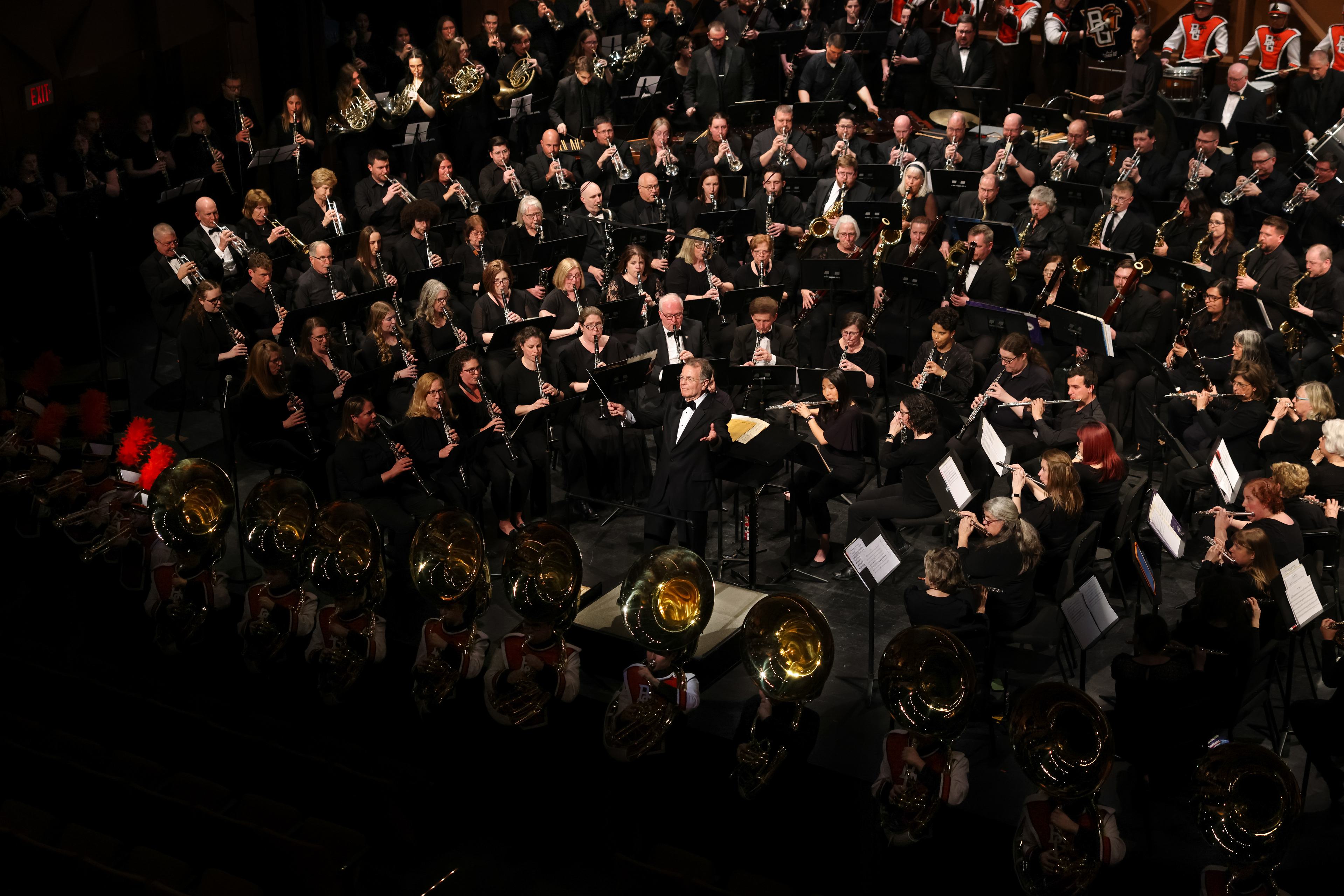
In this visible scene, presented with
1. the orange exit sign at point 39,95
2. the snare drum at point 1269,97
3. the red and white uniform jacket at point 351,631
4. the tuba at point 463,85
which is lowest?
the snare drum at point 1269,97

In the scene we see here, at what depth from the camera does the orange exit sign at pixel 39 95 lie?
431 inches

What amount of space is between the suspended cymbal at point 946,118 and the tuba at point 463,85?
14.5ft

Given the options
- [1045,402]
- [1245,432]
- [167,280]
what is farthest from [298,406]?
[1245,432]

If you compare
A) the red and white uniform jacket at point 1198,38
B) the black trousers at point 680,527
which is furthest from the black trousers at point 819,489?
the red and white uniform jacket at point 1198,38

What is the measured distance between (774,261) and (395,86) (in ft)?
15.7

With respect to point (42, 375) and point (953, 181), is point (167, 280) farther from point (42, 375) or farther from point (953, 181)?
point (953, 181)

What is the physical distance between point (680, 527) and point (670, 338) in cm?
170

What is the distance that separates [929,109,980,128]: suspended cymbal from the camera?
1293 cm

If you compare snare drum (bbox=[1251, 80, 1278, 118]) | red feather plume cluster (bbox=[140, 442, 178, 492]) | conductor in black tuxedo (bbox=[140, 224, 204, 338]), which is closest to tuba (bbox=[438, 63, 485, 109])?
conductor in black tuxedo (bbox=[140, 224, 204, 338])

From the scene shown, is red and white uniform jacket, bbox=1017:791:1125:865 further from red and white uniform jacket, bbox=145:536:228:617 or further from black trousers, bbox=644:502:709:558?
red and white uniform jacket, bbox=145:536:228:617

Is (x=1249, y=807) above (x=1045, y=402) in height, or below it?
above

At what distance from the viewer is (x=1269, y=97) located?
11508 mm

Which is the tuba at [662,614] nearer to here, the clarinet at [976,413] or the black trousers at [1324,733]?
the black trousers at [1324,733]

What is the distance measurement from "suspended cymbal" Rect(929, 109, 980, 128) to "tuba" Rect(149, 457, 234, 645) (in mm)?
8497
